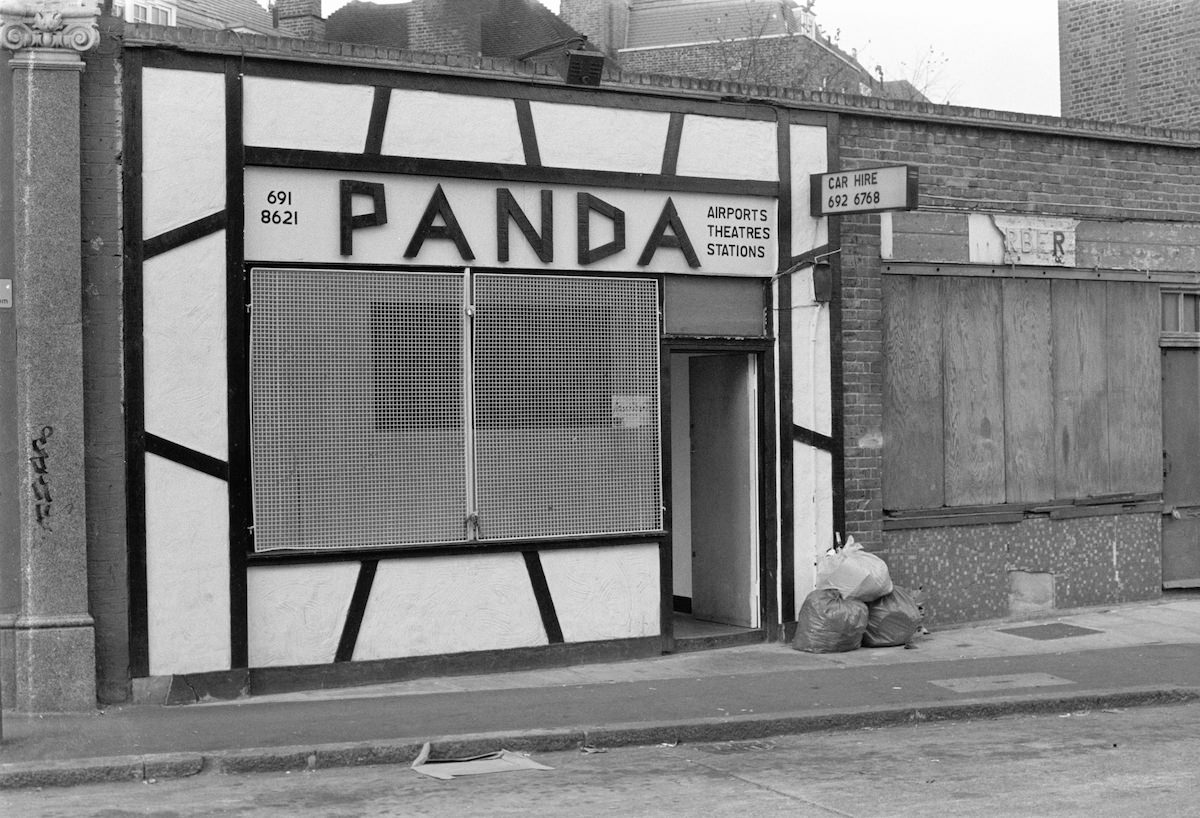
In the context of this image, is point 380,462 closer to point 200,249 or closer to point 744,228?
point 200,249

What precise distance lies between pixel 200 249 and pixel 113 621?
7.92ft

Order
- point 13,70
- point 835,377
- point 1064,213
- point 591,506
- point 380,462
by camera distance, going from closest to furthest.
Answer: point 13,70 < point 380,462 < point 591,506 < point 835,377 < point 1064,213

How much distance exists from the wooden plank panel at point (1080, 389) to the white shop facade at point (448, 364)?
252 centimetres

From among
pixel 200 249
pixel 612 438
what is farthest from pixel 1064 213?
pixel 200 249

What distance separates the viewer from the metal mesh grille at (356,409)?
9.71 m

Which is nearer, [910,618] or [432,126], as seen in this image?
[432,126]

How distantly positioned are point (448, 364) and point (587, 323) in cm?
114

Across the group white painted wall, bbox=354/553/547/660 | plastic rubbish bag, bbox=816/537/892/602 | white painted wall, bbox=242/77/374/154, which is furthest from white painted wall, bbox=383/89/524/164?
plastic rubbish bag, bbox=816/537/892/602

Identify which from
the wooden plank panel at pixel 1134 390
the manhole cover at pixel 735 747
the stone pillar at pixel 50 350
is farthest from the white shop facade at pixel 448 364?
the wooden plank panel at pixel 1134 390

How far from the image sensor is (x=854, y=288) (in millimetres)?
11852

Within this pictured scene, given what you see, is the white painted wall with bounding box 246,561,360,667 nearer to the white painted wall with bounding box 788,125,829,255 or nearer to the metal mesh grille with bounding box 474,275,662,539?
the metal mesh grille with bounding box 474,275,662,539

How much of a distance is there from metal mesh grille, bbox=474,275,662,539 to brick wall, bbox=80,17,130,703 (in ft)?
8.08

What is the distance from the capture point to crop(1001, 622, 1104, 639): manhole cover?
39.4 ft

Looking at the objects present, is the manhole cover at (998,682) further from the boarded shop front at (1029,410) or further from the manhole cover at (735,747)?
the boarded shop front at (1029,410)
